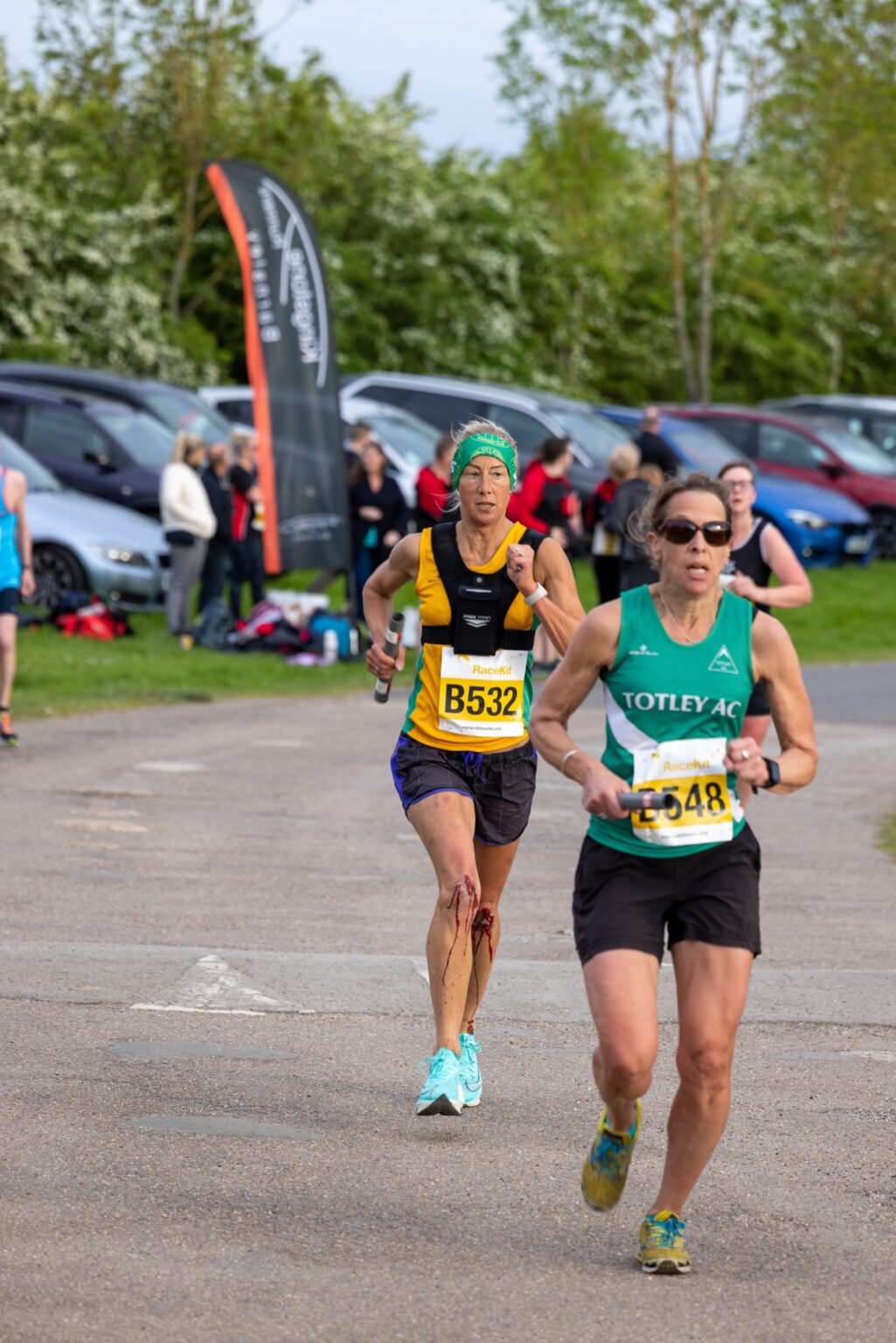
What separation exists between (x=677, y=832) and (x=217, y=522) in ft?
49.5

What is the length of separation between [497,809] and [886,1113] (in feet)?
4.63

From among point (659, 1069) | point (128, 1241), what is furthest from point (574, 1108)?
point (128, 1241)

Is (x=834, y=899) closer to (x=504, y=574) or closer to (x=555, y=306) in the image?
(x=504, y=574)

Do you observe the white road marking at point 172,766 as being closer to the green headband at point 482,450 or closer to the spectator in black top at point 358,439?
the green headband at point 482,450

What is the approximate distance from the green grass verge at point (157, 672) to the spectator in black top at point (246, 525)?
925mm

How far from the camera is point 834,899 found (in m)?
9.66

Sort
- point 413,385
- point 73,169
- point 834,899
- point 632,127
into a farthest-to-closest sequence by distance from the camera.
Answer: point 632,127, point 73,169, point 413,385, point 834,899

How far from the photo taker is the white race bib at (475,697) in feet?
20.5

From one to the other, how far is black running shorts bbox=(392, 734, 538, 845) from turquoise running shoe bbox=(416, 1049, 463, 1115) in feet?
2.30

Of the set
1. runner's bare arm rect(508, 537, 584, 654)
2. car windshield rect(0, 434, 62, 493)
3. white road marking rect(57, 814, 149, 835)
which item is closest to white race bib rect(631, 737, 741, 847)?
runner's bare arm rect(508, 537, 584, 654)

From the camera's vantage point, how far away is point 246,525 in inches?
782

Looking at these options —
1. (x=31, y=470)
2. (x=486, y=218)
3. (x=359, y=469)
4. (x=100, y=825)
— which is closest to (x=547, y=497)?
(x=359, y=469)

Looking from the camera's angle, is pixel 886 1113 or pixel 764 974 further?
pixel 764 974

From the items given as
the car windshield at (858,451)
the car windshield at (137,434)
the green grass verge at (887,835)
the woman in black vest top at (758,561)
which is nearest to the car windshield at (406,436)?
the car windshield at (137,434)
